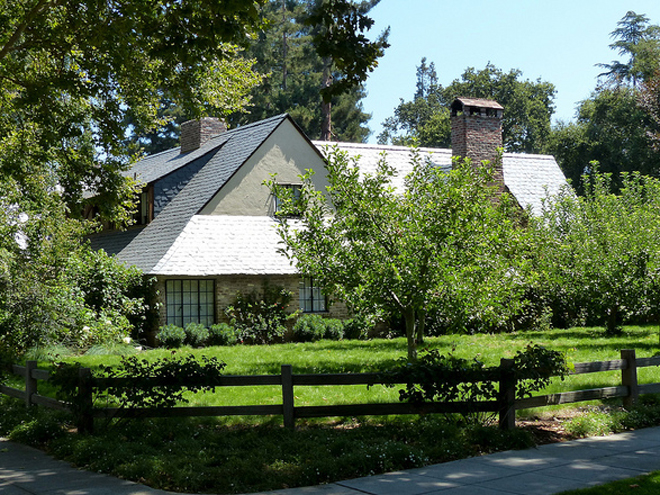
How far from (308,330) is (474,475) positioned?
52.6ft

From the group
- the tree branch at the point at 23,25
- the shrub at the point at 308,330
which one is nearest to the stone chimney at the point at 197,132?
the shrub at the point at 308,330

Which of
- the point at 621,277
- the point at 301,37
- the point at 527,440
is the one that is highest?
the point at 301,37

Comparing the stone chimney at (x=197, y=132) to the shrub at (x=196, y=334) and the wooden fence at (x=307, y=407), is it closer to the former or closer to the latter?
the shrub at (x=196, y=334)

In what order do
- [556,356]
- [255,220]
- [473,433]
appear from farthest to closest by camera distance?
[255,220] → [556,356] → [473,433]

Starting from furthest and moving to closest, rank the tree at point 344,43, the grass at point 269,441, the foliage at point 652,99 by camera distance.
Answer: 1. the foliage at point 652,99
2. the tree at point 344,43
3. the grass at point 269,441

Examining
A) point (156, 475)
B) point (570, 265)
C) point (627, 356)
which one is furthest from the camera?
point (570, 265)

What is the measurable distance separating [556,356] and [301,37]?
46068 mm

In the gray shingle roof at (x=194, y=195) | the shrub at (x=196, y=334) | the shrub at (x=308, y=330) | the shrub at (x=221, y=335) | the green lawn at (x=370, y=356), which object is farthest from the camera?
the gray shingle roof at (x=194, y=195)

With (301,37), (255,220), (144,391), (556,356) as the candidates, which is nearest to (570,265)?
(255,220)

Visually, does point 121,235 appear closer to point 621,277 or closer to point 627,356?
point 621,277

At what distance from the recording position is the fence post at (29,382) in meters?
11.1

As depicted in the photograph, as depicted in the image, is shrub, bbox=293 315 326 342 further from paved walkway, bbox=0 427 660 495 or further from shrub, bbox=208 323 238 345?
paved walkway, bbox=0 427 660 495

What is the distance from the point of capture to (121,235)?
1086 inches

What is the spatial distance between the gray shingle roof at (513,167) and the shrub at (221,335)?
386 inches
